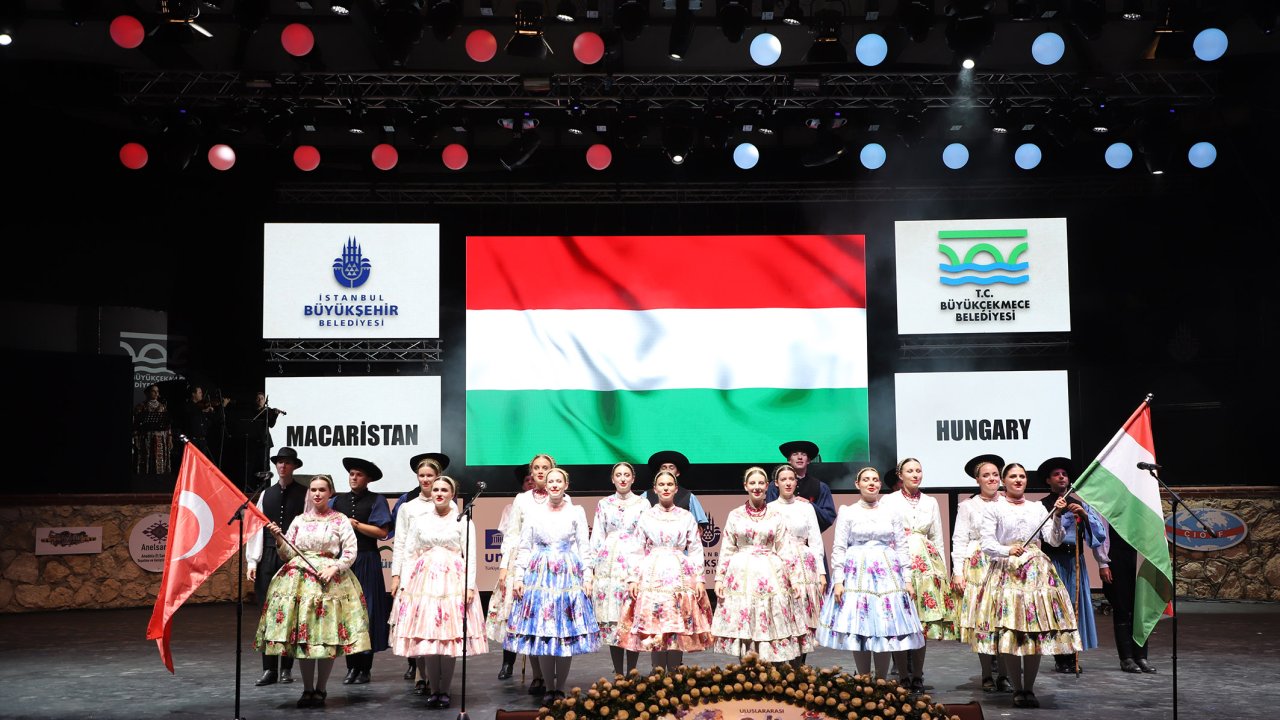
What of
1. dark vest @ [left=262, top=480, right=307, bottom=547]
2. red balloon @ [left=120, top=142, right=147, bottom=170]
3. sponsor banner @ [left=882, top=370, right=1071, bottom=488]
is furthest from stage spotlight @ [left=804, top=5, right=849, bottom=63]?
red balloon @ [left=120, top=142, right=147, bottom=170]

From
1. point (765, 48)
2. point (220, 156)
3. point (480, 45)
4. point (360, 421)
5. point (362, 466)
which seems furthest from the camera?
point (360, 421)

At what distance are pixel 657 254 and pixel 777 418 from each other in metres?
2.20

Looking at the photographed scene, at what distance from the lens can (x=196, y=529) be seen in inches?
241

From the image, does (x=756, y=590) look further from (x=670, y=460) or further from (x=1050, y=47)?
(x=1050, y=47)

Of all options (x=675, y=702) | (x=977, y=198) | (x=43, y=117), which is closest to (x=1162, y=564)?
(x=675, y=702)

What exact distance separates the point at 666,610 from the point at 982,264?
696 centimetres

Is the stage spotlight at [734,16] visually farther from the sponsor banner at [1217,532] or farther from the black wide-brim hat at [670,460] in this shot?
the sponsor banner at [1217,532]

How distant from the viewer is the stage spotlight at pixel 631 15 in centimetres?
924

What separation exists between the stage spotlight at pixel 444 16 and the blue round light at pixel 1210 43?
581cm

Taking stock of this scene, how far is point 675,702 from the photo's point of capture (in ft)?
13.7

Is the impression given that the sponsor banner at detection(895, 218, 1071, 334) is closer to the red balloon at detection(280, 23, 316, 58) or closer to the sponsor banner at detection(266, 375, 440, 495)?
the sponsor banner at detection(266, 375, 440, 495)

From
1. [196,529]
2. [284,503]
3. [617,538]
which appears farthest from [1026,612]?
[284,503]

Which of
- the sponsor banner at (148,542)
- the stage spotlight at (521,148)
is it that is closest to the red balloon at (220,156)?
the stage spotlight at (521,148)

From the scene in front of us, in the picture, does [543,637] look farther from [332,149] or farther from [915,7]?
[332,149]
